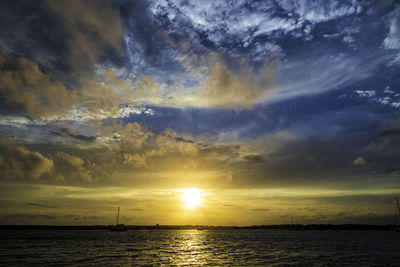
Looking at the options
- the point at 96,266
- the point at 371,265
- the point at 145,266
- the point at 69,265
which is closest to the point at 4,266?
the point at 69,265

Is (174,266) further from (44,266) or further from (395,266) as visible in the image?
(395,266)

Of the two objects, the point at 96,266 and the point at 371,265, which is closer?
the point at 96,266

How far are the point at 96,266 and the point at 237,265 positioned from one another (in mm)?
24538

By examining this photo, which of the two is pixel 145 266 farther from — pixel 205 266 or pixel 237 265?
pixel 237 265

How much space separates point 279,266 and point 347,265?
12980 millimetres

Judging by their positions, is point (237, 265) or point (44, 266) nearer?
point (44, 266)

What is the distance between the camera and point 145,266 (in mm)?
44562

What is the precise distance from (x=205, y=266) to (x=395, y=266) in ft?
112

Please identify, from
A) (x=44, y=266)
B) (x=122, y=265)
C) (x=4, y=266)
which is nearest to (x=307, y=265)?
(x=122, y=265)

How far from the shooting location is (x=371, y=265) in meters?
46.6

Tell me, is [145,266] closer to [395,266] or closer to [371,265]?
[371,265]

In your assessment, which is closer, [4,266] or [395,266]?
[4,266]

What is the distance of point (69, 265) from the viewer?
44.2m

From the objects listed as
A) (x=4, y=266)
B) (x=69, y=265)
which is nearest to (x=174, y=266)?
(x=69, y=265)
